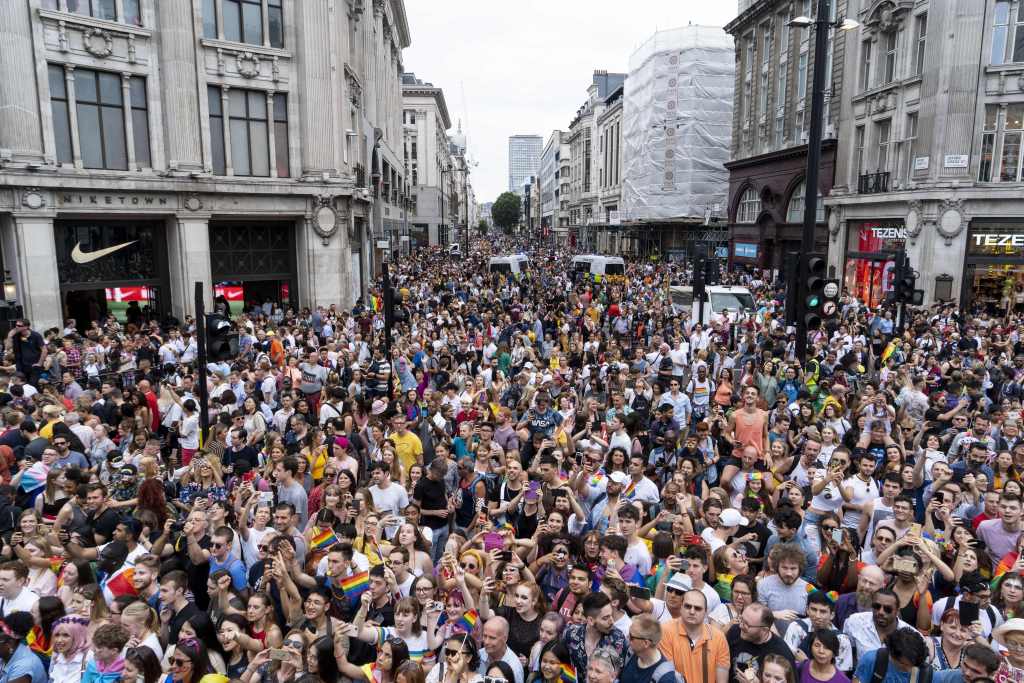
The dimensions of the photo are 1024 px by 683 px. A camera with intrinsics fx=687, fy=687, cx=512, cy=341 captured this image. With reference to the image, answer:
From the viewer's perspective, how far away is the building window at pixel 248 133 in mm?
24375

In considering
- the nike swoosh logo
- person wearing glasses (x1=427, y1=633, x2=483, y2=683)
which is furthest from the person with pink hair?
the nike swoosh logo

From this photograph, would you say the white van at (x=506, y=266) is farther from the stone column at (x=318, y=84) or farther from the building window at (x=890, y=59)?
the building window at (x=890, y=59)

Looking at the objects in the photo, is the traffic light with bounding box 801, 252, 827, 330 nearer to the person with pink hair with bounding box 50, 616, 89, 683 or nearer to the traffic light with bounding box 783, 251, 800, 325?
the traffic light with bounding box 783, 251, 800, 325

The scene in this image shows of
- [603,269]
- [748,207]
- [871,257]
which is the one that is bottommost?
[603,269]

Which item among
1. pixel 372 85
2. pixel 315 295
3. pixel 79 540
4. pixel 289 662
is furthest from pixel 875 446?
pixel 372 85

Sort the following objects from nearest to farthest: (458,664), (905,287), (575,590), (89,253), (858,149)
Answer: (458,664) → (575,590) → (905,287) → (89,253) → (858,149)

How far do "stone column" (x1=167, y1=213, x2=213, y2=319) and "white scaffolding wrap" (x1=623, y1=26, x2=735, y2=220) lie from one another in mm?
39161

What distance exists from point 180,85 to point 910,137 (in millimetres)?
27440

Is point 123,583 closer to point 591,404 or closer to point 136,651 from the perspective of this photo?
point 136,651

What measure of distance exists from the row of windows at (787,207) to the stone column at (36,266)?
32.2 metres

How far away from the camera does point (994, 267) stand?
2570 centimetres

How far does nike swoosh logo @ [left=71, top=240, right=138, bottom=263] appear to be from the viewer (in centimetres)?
2283

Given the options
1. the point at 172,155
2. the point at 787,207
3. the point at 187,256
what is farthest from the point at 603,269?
the point at 172,155

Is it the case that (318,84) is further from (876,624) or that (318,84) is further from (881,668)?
(881,668)
